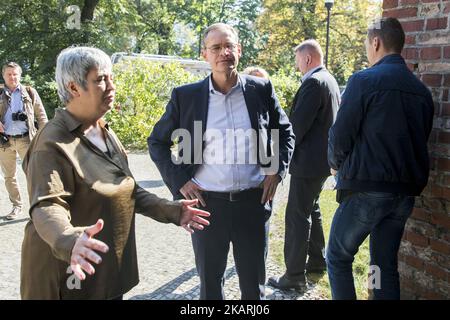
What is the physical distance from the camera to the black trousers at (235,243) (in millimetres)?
2793

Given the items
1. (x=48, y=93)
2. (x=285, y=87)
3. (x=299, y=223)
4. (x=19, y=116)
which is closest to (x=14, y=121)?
(x=19, y=116)

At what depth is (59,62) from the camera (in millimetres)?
1991

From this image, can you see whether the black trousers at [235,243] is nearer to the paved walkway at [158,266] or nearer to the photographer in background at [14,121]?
the paved walkway at [158,266]

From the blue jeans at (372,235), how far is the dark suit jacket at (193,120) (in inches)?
20.4

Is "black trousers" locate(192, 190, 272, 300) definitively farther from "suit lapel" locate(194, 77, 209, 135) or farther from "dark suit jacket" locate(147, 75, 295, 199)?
"suit lapel" locate(194, 77, 209, 135)

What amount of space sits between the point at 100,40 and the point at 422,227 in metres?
18.0

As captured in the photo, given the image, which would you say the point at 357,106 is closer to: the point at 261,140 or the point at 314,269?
the point at 261,140

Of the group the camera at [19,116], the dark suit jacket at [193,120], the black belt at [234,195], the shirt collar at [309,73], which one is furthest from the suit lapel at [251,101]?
the camera at [19,116]

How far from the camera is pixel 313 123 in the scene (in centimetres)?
394

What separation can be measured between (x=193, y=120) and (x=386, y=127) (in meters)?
1.19

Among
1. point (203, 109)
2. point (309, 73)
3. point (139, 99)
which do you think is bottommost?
point (203, 109)

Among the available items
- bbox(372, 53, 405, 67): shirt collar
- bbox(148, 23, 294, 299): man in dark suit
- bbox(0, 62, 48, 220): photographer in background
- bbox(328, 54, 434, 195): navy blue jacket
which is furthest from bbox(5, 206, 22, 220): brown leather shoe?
bbox(372, 53, 405, 67): shirt collar

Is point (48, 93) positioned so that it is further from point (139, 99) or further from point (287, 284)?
point (287, 284)
